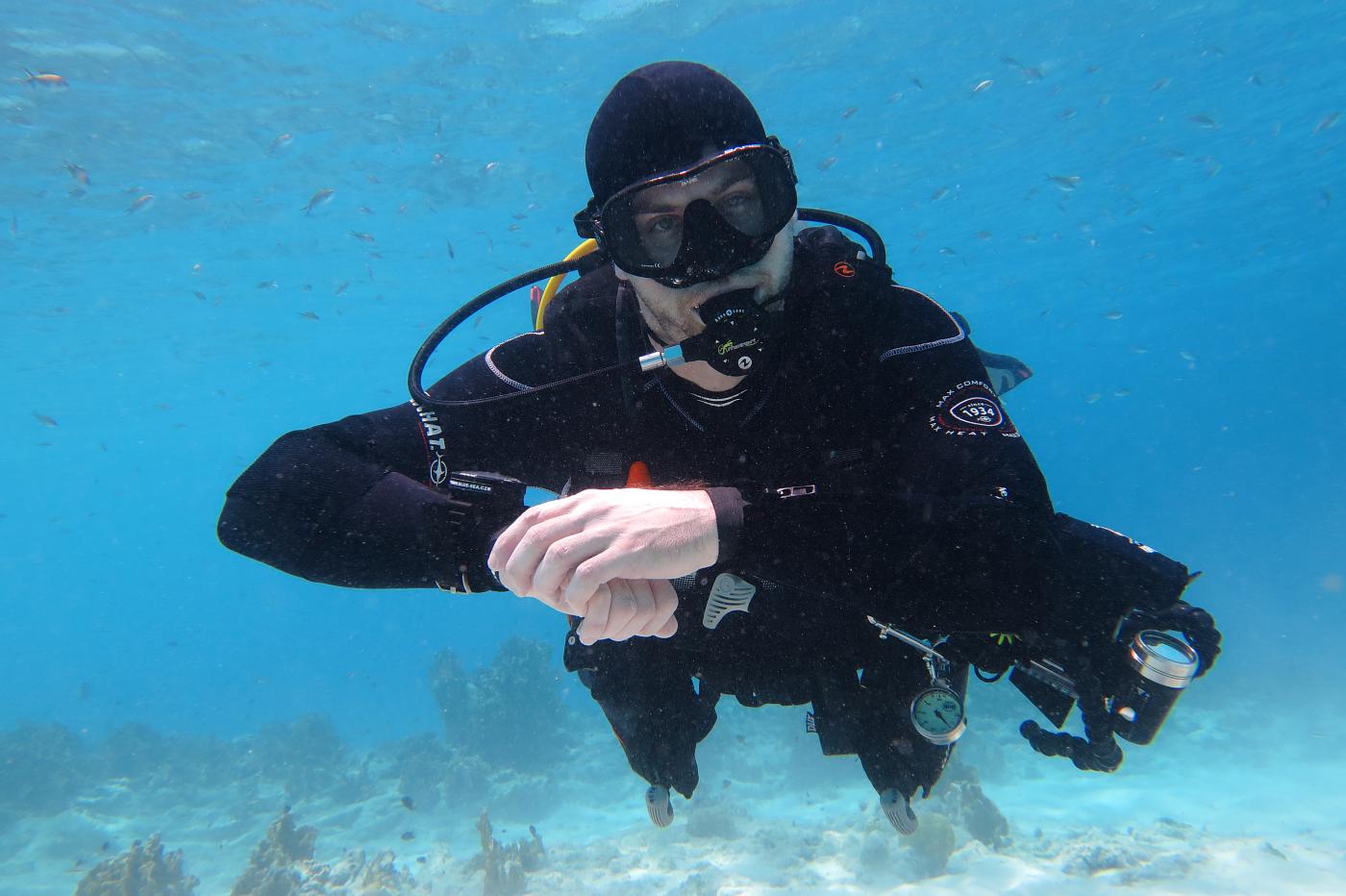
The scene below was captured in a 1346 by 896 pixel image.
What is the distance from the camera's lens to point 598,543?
165 cm

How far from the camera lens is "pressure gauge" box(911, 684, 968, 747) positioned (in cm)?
272

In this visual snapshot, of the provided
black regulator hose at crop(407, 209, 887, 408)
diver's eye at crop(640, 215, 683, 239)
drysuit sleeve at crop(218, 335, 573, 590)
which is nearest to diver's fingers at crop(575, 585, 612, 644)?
drysuit sleeve at crop(218, 335, 573, 590)

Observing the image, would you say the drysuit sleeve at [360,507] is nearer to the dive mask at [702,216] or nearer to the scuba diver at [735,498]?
the scuba diver at [735,498]

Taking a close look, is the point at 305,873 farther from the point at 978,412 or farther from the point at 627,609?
the point at 978,412

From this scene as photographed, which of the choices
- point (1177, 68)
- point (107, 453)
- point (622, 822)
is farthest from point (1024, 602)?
point (107, 453)

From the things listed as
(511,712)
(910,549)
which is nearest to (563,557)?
(910,549)

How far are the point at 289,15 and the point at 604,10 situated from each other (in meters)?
6.69

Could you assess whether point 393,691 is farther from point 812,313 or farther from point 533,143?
point 812,313

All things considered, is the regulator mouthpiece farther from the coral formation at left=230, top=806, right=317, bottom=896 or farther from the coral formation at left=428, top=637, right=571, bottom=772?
the coral formation at left=428, top=637, right=571, bottom=772

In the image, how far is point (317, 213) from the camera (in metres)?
22.8

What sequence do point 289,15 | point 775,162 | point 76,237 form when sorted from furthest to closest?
point 76,237 < point 289,15 < point 775,162

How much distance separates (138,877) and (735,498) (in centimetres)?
1546

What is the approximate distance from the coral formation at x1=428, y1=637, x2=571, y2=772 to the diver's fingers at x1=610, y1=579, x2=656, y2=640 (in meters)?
19.4

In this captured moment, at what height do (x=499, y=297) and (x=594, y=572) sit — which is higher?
(x=499, y=297)
